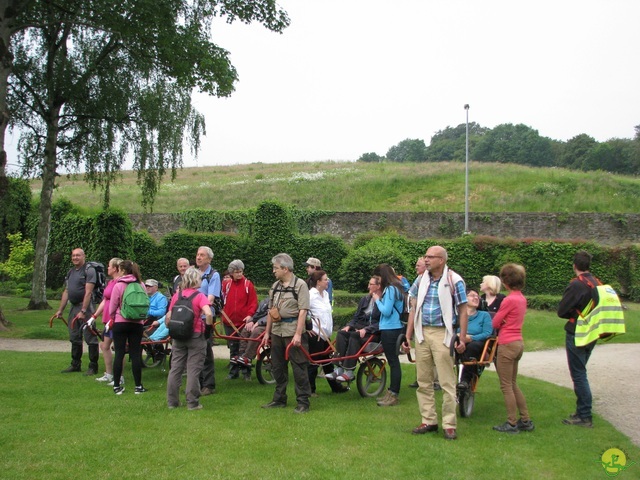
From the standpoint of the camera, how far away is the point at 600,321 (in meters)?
7.12

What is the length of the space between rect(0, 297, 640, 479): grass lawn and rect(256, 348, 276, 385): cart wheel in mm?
510

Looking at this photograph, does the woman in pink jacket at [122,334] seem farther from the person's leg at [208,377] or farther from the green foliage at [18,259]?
the green foliage at [18,259]

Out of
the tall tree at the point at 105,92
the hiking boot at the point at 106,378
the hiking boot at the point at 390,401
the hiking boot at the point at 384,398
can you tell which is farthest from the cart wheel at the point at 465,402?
the tall tree at the point at 105,92

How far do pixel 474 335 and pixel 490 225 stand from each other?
26370 mm

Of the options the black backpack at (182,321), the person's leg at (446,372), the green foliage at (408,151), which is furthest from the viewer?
the green foliage at (408,151)

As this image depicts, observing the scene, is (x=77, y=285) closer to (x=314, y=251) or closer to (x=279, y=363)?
(x=279, y=363)

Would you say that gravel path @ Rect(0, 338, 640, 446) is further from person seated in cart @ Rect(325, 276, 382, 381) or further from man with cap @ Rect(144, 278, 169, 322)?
person seated in cart @ Rect(325, 276, 382, 381)

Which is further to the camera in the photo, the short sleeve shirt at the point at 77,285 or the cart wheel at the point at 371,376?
the short sleeve shirt at the point at 77,285

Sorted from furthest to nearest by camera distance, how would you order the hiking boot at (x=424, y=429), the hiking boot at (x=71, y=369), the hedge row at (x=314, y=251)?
the hedge row at (x=314, y=251), the hiking boot at (x=71, y=369), the hiking boot at (x=424, y=429)

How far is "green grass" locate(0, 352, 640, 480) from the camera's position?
5.55 m

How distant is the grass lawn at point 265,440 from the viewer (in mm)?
5562

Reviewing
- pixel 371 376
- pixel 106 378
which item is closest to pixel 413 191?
pixel 371 376

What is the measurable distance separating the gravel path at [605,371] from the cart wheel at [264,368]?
316 cm

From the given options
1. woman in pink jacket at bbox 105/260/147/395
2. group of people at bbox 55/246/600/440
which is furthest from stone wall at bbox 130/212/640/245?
woman in pink jacket at bbox 105/260/147/395
